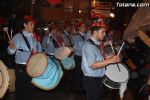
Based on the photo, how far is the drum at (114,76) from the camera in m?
7.41

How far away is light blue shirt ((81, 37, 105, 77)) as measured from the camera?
22.0 feet

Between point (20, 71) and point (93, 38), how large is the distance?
2.15m

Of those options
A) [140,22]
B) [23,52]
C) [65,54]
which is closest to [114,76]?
[140,22]

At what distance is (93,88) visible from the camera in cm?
695

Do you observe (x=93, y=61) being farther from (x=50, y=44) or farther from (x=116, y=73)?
(x=50, y=44)

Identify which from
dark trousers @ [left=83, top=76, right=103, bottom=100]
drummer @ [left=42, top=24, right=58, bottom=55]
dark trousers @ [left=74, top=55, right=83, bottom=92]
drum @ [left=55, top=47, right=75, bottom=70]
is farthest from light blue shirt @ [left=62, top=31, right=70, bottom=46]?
dark trousers @ [left=83, top=76, right=103, bottom=100]

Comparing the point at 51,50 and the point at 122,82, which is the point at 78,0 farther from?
the point at 122,82

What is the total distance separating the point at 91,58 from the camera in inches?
263

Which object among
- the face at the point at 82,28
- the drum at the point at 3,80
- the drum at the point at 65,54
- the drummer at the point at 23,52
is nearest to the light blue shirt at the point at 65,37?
the face at the point at 82,28

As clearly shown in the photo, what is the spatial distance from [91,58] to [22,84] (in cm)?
227

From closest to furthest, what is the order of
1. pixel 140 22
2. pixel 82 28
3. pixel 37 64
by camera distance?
pixel 140 22, pixel 37 64, pixel 82 28

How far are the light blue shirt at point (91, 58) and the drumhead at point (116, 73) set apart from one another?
1.53 ft

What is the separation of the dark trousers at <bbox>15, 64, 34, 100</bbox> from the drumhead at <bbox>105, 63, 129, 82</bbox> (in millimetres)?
1866

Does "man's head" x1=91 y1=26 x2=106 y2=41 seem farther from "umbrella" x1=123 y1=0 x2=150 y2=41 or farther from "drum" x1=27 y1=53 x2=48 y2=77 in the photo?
"drum" x1=27 y1=53 x2=48 y2=77
